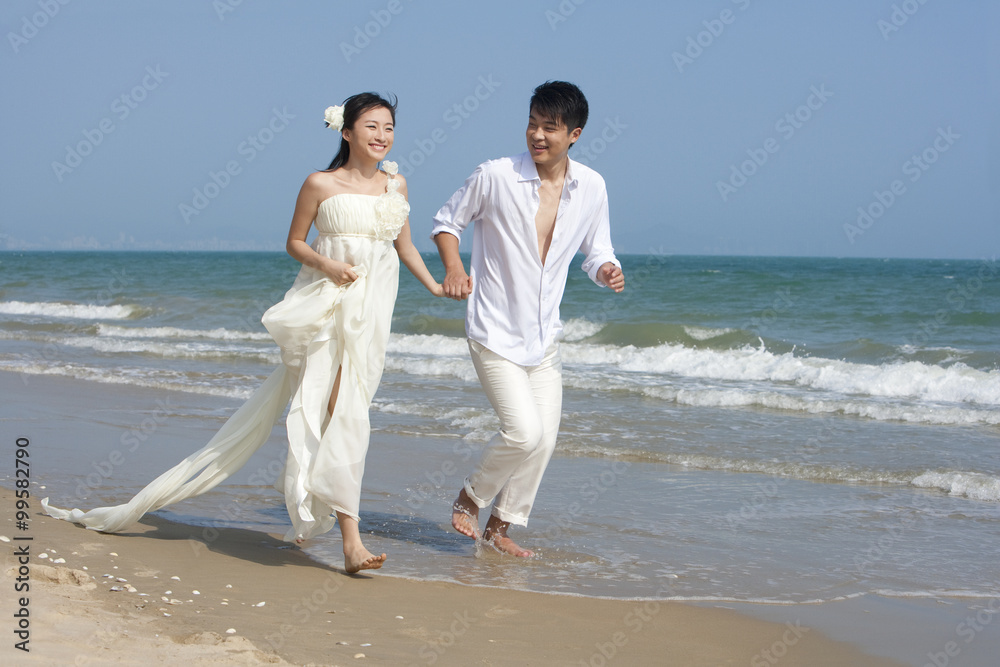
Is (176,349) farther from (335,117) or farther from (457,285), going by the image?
(457,285)

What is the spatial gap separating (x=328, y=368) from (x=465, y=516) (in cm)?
103

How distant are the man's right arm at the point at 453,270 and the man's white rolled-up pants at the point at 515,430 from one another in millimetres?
313

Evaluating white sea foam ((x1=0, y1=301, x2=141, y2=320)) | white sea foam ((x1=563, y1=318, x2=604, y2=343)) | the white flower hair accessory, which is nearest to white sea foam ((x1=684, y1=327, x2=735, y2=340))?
white sea foam ((x1=563, y1=318, x2=604, y2=343))

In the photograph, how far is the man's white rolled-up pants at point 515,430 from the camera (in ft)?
13.8

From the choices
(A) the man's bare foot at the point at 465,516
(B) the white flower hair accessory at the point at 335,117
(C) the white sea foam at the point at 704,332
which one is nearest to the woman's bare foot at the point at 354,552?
(A) the man's bare foot at the point at 465,516

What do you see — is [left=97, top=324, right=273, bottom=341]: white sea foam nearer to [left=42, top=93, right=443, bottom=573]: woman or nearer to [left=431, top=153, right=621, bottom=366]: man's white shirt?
[left=42, top=93, right=443, bottom=573]: woman

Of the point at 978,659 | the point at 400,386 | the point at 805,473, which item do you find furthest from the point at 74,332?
the point at 978,659

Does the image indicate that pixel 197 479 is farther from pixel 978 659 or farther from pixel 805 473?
pixel 805 473

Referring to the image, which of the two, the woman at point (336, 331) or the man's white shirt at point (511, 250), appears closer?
the woman at point (336, 331)

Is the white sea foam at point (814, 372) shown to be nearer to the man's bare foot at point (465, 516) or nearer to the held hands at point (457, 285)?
the man's bare foot at point (465, 516)

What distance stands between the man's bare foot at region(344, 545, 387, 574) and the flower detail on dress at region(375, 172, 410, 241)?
4.49 feet

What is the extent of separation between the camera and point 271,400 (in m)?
4.32

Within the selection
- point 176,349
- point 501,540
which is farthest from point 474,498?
point 176,349

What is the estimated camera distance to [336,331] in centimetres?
411
